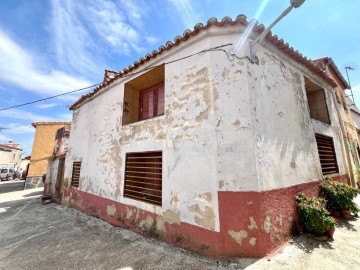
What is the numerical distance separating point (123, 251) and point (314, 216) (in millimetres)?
4155

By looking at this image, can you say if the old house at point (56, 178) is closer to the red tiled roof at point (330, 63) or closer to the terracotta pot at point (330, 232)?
the terracotta pot at point (330, 232)

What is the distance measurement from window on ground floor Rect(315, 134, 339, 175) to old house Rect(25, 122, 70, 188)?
19374mm

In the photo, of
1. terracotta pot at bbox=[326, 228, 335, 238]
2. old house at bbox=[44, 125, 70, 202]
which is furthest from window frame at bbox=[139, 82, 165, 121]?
old house at bbox=[44, 125, 70, 202]

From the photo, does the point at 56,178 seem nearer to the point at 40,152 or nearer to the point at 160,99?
the point at 160,99

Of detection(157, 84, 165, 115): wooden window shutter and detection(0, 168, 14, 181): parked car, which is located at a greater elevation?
detection(157, 84, 165, 115): wooden window shutter

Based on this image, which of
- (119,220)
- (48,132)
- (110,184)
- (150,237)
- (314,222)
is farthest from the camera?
(48,132)

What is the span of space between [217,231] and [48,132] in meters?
20.2

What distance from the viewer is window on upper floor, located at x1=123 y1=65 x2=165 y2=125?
19.4 ft

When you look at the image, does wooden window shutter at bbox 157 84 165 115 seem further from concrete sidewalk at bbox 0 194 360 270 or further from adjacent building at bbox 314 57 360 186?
adjacent building at bbox 314 57 360 186

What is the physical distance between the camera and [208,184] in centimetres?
367

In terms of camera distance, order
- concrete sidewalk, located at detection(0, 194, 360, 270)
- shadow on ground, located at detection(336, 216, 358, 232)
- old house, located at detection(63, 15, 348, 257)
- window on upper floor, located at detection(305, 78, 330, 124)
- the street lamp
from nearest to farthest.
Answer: the street lamp < concrete sidewalk, located at detection(0, 194, 360, 270) < old house, located at detection(63, 15, 348, 257) < shadow on ground, located at detection(336, 216, 358, 232) < window on upper floor, located at detection(305, 78, 330, 124)

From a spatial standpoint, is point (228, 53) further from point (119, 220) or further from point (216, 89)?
point (119, 220)

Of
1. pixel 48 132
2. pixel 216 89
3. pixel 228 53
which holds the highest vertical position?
pixel 48 132

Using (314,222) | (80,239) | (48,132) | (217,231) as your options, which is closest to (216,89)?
(217,231)
